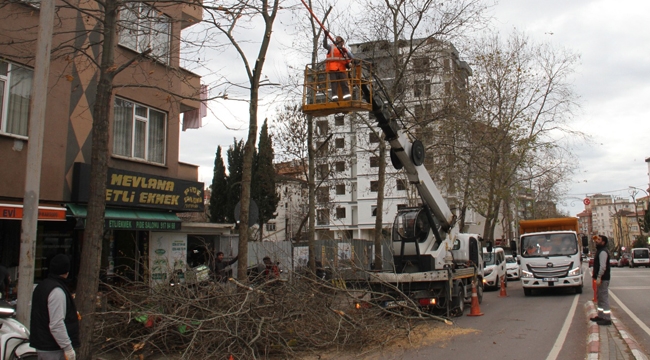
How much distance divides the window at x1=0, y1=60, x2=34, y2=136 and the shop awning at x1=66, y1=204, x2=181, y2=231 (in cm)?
219

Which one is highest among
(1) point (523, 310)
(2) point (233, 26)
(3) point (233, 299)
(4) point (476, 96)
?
(4) point (476, 96)

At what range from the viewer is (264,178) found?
39500 millimetres

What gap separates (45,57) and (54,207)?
5.91 metres

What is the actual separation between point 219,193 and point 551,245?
31.8 m

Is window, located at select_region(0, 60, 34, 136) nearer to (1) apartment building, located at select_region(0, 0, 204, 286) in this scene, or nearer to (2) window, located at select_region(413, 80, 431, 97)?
(1) apartment building, located at select_region(0, 0, 204, 286)

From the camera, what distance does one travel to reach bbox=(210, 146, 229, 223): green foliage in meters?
45.3

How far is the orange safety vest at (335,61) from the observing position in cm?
1077

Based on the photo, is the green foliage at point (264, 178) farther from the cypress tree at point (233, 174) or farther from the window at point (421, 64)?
the window at point (421, 64)

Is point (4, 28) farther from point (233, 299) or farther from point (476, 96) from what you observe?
point (476, 96)

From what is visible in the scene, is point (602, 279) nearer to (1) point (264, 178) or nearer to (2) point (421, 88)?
(2) point (421, 88)

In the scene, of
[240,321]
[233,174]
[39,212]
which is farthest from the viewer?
[233,174]

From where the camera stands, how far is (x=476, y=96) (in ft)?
101

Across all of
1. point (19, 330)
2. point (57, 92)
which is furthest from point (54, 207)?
point (19, 330)

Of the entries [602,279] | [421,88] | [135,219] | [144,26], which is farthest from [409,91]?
[144,26]
